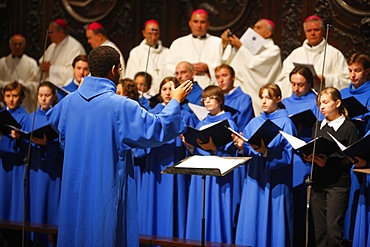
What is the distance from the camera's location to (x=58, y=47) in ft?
34.7

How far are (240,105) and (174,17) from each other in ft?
9.99

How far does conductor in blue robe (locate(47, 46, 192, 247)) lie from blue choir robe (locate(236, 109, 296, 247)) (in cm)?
201

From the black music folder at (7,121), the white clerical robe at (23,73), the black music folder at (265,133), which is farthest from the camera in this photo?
the white clerical robe at (23,73)

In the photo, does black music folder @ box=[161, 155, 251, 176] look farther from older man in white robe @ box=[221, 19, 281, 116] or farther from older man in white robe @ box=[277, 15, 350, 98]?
older man in white robe @ box=[221, 19, 281, 116]

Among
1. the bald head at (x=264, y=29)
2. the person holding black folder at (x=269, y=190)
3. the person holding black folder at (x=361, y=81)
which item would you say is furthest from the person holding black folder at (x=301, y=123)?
the bald head at (x=264, y=29)

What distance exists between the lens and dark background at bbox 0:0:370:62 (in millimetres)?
9336

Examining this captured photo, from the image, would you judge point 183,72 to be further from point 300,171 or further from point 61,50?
point 61,50

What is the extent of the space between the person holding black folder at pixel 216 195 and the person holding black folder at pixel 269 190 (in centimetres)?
30

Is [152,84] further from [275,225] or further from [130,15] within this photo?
[275,225]

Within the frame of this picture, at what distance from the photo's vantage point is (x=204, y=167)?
5492 mm

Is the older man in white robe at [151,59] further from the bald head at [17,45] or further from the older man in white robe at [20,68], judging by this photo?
the bald head at [17,45]

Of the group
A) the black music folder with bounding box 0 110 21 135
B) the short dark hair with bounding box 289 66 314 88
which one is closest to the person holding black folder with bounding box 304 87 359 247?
the short dark hair with bounding box 289 66 314 88

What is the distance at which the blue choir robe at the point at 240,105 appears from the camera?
8047 millimetres

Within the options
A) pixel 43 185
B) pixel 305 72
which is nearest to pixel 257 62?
pixel 305 72
